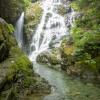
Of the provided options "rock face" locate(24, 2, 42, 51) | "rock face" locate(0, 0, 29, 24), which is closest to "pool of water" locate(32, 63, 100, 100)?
"rock face" locate(0, 0, 29, 24)

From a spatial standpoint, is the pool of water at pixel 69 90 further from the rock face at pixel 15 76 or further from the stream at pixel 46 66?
the rock face at pixel 15 76

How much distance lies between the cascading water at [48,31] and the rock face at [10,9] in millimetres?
3060

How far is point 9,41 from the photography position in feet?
40.5

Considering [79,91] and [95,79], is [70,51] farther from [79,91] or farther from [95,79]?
[79,91]

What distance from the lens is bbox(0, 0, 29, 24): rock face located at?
826 inches

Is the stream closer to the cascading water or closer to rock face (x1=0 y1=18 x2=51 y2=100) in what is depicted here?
the cascading water

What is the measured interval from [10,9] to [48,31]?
5523 millimetres

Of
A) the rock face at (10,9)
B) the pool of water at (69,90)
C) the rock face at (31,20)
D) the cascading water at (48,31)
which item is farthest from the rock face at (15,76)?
the rock face at (31,20)

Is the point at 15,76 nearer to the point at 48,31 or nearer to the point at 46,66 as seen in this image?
the point at 46,66

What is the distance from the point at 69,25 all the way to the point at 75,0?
5.51 meters

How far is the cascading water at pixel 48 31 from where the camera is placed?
25.3 m

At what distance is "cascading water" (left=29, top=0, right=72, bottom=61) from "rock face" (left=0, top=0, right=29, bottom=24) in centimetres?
306

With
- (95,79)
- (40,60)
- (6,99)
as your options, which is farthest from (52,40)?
(6,99)

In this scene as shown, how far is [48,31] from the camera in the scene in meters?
27.2
